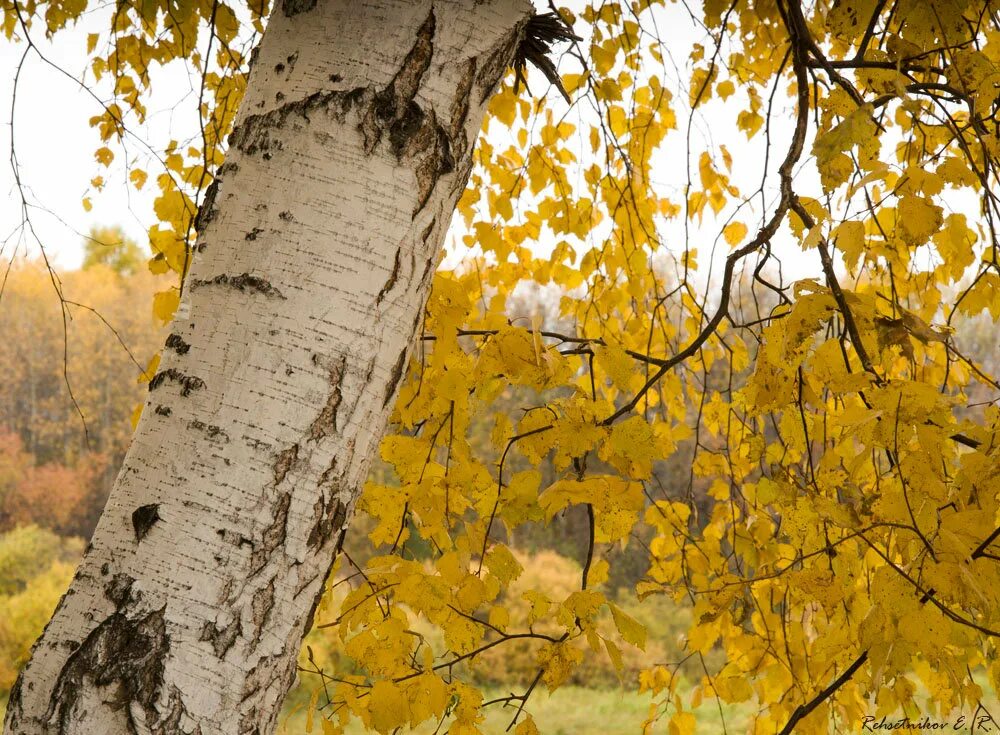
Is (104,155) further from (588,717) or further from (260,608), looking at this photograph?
(588,717)

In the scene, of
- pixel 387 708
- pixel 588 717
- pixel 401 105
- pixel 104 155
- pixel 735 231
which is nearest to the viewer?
pixel 401 105

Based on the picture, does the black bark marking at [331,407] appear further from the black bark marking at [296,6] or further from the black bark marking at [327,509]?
the black bark marking at [296,6]

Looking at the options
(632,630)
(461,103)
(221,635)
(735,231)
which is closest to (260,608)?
(221,635)

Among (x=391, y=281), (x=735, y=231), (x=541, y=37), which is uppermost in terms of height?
(x=735, y=231)

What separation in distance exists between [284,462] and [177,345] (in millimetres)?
154

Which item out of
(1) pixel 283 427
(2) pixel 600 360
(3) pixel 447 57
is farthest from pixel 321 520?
(3) pixel 447 57

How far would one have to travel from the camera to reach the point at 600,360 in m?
0.87

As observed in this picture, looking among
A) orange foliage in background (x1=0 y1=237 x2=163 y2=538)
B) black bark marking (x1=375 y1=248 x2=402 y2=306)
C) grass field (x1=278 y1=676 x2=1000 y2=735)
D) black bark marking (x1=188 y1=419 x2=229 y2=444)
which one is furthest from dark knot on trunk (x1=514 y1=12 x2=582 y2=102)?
orange foliage in background (x1=0 y1=237 x2=163 y2=538)

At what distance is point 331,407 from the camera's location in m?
0.69

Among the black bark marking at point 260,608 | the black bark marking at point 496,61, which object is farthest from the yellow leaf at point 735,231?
the black bark marking at point 260,608

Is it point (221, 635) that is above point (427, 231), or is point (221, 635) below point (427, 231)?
below

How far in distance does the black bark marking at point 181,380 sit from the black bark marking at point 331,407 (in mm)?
106

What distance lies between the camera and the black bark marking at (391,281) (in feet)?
2.35

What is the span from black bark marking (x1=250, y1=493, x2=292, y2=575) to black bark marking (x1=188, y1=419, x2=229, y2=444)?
0.23ft
